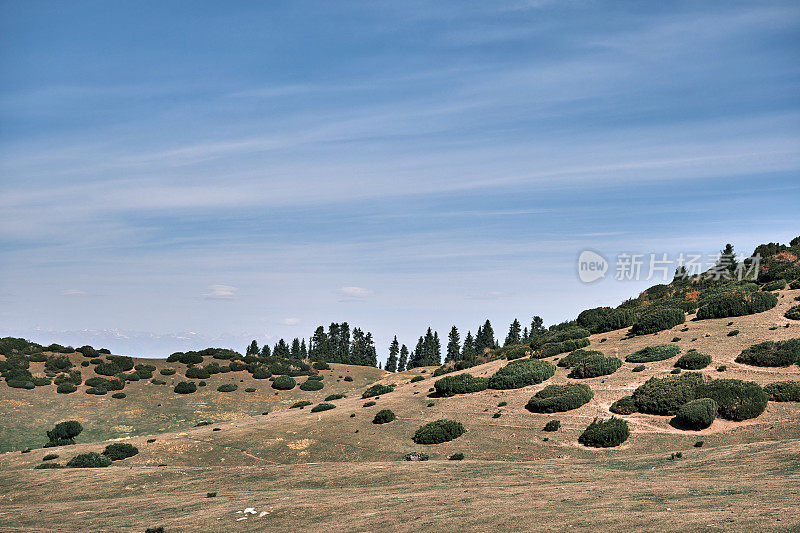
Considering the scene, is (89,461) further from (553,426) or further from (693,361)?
(693,361)

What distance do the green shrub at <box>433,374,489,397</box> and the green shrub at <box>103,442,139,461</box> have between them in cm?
2813

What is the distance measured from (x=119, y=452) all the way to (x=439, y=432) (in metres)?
26.7

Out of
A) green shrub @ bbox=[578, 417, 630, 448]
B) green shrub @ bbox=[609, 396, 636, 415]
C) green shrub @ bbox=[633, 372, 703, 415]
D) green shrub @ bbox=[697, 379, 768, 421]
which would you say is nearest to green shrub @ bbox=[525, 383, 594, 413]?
green shrub @ bbox=[609, 396, 636, 415]

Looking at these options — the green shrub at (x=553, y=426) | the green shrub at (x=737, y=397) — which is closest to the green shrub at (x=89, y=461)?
the green shrub at (x=553, y=426)

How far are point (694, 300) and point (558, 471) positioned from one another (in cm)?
5458

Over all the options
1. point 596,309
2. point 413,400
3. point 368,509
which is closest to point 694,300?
point 596,309

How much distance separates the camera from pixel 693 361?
157 ft

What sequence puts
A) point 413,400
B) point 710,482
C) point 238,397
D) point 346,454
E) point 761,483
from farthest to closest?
point 238,397
point 413,400
point 346,454
point 710,482
point 761,483

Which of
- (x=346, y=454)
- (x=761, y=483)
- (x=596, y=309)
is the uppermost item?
(x=596, y=309)

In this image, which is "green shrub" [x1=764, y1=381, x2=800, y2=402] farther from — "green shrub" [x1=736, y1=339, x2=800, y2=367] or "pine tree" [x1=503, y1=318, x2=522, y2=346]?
"pine tree" [x1=503, y1=318, x2=522, y2=346]

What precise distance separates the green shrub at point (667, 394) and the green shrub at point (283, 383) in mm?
60296

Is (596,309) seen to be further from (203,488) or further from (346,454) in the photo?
(203,488)

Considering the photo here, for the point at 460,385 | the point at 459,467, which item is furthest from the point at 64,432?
the point at 459,467

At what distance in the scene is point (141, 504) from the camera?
29.4 metres
